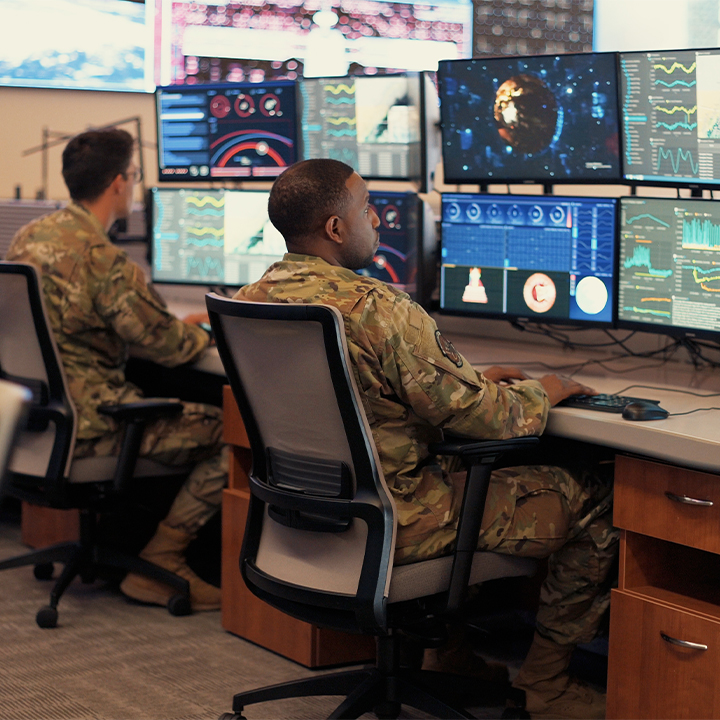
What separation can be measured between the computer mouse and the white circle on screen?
533 mm

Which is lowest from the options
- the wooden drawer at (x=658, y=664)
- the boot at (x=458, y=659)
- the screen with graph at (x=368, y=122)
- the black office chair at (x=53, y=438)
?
the boot at (x=458, y=659)

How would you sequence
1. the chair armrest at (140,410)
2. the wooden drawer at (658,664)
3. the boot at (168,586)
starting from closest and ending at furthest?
1. the wooden drawer at (658,664)
2. the chair armrest at (140,410)
3. the boot at (168,586)

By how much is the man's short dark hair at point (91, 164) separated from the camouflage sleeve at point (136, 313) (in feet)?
0.77

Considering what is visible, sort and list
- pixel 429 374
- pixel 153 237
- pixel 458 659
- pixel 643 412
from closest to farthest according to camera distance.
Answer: pixel 429 374
pixel 643 412
pixel 458 659
pixel 153 237

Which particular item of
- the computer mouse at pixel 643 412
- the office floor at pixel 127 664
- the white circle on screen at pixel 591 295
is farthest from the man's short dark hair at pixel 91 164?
the computer mouse at pixel 643 412

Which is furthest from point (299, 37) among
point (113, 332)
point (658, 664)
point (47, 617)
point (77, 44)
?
point (658, 664)

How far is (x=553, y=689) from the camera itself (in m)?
2.14

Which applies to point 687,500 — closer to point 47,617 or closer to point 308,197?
point 308,197

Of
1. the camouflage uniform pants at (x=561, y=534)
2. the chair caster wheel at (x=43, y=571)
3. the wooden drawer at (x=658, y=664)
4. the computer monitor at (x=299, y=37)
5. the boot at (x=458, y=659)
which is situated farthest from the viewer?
the computer monitor at (x=299, y=37)

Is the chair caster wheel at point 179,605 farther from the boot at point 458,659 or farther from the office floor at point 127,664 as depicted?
the boot at point 458,659

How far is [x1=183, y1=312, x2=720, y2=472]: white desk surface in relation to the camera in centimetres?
173

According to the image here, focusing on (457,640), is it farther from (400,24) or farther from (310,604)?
(400,24)

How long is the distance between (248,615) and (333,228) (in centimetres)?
117

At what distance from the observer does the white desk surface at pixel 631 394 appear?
1726 mm
